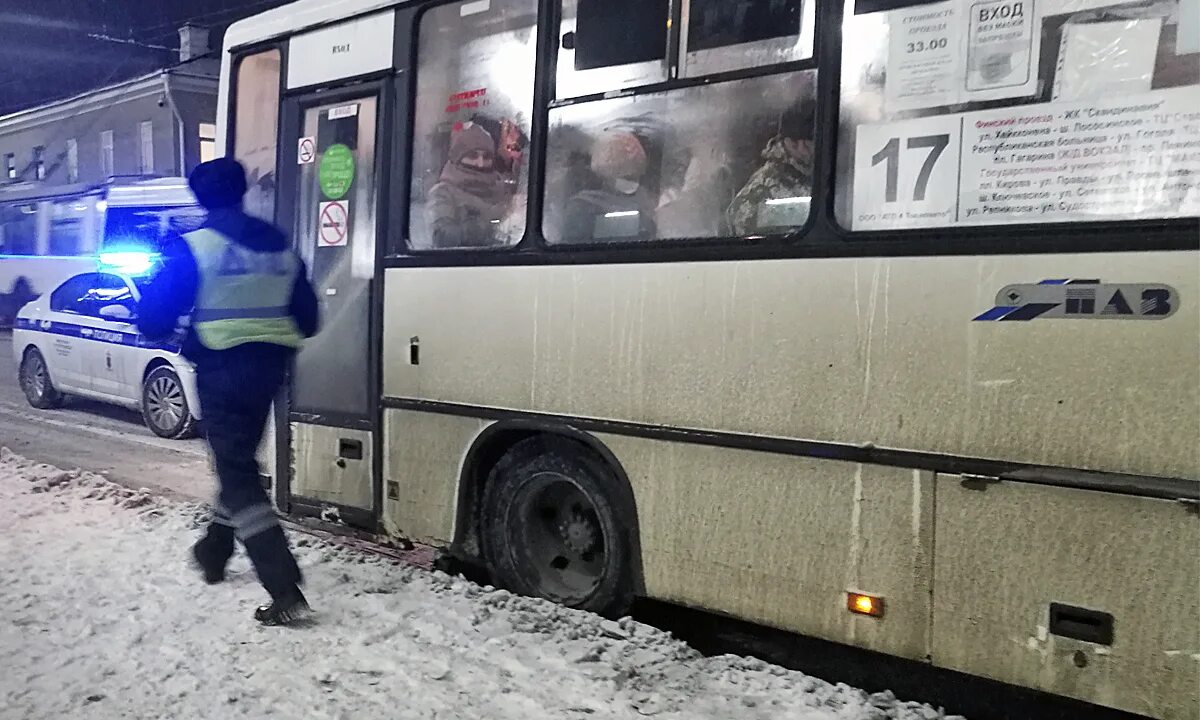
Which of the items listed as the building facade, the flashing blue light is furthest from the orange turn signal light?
the building facade

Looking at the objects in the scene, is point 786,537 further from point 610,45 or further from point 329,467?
point 329,467

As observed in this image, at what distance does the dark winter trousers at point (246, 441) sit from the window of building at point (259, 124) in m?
1.58

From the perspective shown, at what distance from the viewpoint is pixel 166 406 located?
10117 millimetres

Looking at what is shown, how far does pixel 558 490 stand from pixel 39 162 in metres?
42.9

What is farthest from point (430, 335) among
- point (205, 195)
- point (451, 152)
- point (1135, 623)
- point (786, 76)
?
point (1135, 623)

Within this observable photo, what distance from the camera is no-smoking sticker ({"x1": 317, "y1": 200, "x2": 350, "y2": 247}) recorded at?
543 cm

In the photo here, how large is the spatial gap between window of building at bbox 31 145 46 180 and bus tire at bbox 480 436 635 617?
4188 cm

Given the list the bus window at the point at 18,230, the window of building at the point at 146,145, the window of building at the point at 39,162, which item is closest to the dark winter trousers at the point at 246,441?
the bus window at the point at 18,230

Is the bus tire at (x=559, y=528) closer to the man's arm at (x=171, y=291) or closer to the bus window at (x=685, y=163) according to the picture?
the bus window at (x=685, y=163)

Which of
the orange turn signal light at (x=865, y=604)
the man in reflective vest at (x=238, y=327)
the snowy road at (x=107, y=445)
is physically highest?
the man in reflective vest at (x=238, y=327)

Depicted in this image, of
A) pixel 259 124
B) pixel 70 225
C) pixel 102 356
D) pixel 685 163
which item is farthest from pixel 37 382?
pixel 70 225

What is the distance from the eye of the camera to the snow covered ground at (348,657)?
3697 millimetres

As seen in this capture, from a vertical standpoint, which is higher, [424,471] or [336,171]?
[336,171]

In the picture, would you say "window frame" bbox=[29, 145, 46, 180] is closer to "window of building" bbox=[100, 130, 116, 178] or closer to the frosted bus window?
"window of building" bbox=[100, 130, 116, 178]
